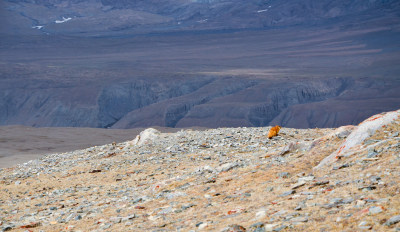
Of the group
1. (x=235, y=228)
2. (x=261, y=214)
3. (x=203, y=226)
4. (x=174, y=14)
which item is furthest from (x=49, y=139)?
(x=174, y=14)

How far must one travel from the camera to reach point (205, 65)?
8819 cm

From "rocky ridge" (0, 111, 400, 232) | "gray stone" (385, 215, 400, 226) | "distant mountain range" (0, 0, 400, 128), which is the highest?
"gray stone" (385, 215, 400, 226)

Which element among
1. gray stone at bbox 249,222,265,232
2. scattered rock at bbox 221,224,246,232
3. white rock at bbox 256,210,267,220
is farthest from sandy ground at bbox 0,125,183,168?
gray stone at bbox 249,222,265,232

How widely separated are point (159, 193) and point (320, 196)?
332cm

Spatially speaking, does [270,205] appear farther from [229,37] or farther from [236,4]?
[236,4]

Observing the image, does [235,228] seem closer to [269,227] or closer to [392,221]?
[269,227]

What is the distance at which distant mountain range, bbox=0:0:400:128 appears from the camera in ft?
203

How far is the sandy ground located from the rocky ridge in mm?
17545

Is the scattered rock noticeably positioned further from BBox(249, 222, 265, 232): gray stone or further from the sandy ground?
the sandy ground

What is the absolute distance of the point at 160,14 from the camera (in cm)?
16225

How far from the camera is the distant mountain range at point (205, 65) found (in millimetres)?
61781

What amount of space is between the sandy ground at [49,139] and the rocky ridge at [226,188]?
57.6ft

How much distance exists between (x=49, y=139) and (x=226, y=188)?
3166 centimetres

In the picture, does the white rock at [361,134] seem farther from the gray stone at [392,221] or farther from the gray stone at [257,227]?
the gray stone at [392,221]
